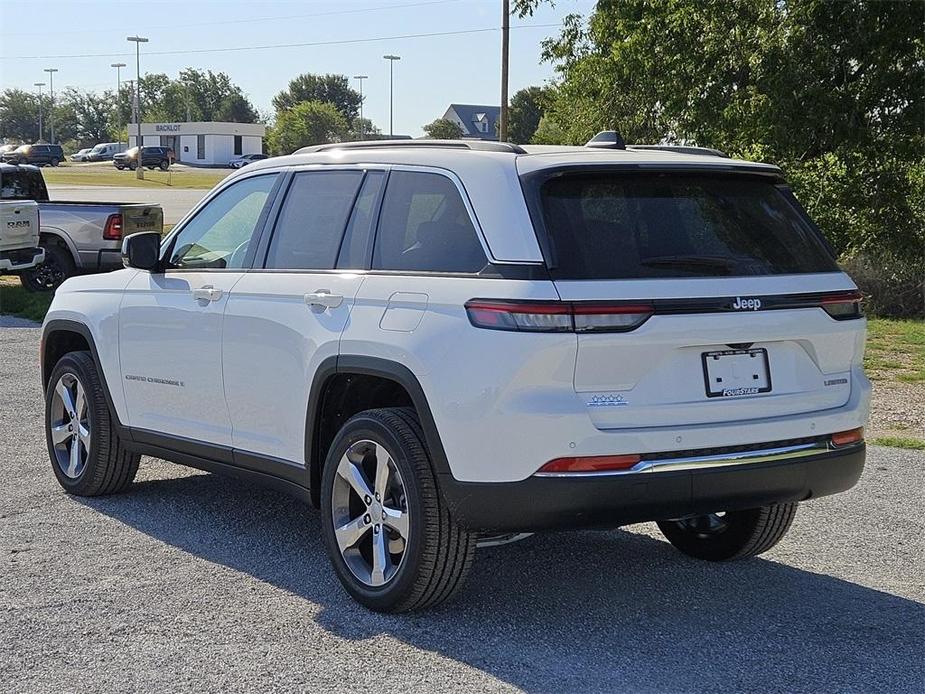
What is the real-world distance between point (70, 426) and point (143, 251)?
1.31 m

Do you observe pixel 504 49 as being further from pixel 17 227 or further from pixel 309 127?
pixel 309 127

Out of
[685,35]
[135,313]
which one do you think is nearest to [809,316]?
[135,313]

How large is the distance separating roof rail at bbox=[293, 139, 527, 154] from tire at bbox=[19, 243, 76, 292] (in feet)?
45.1

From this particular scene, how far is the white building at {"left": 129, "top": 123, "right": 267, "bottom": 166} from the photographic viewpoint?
4651 inches

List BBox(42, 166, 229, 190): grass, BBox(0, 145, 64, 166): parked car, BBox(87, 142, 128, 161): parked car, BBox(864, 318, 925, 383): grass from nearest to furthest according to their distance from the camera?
BBox(864, 318, 925, 383): grass < BBox(42, 166, 229, 190): grass < BBox(0, 145, 64, 166): parked car < BBox(87, 142, 128, 161): parked car

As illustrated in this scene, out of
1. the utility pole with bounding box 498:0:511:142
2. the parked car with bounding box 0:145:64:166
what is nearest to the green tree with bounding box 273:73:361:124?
the parked car with bounding box 0:145:64:166

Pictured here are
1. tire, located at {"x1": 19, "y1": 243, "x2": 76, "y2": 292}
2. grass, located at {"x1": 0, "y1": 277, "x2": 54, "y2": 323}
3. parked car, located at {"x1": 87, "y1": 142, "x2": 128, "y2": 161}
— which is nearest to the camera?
grass, located at {"x1": 0, "y1": 277, "x2": 54, "y2": 323}

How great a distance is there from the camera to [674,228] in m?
4.91

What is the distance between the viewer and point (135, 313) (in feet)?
21.8

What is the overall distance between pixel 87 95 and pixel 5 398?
16254 cm

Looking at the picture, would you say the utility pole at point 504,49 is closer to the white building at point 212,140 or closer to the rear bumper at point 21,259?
the rear bumper at point 21,259

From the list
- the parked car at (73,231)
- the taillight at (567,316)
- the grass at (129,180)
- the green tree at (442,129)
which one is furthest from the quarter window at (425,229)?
the green tree at (442,129)

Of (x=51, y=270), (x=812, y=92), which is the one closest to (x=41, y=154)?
(x=51, y=270)

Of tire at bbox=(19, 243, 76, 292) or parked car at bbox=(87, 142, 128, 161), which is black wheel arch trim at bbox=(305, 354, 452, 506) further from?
parked car at bbox=(87, 142, 128, 161)
